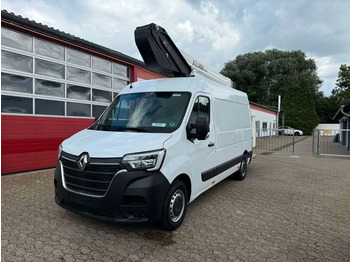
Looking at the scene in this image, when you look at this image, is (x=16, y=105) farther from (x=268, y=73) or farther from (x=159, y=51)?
(x=268, y=73)

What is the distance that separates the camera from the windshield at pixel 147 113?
3682 mm

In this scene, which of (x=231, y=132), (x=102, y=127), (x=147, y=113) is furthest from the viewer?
(x=231, y=132)

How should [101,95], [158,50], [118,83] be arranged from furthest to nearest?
[118,83]
[101,95]
[158,50]

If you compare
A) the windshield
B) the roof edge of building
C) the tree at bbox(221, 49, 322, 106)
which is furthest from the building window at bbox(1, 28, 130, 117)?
the tree at bbox(221, 49, 322, 106)

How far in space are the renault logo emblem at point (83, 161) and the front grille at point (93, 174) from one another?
0.04 metres

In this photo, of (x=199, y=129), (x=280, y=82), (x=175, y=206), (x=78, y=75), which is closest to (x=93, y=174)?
(x=175, y=206)

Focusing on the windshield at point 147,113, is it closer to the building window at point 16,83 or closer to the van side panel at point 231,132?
the van side panel at point 231,132

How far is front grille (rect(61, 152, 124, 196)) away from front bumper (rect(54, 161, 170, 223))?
7 centimetres

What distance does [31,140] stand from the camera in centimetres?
704

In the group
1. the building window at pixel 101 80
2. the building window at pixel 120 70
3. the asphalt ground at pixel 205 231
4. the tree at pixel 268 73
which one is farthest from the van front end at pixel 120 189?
the tree at pixel 268 73

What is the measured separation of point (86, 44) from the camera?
7973 millimetres

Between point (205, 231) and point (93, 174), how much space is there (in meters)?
1.84

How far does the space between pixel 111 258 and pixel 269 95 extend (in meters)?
38.7

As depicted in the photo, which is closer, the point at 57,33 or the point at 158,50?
the point at 158,50
